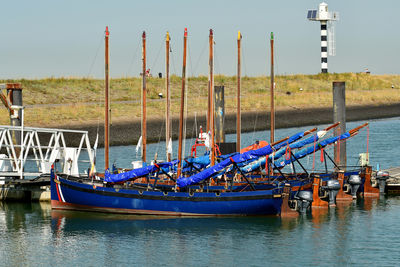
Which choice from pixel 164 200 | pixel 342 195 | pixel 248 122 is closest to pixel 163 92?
pixel 248 122

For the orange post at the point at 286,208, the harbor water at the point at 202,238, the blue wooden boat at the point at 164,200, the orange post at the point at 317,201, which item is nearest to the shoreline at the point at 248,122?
the orange post at the point at 317,201

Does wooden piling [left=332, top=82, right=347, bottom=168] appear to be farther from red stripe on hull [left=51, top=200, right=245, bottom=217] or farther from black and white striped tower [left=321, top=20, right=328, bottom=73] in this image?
black and white striped tower [left=321, top=20, right=328, bottom=73]

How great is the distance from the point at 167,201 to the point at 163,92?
223 feet

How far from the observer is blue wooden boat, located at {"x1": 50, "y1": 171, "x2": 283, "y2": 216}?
141ft

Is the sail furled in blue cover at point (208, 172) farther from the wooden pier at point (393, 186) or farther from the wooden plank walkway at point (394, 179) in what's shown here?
the wooden plank walkway at point (394, 179)

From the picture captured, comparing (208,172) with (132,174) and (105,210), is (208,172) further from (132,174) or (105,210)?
(105,210)

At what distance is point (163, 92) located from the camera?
11094 cm

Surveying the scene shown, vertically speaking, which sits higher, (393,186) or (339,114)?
(339,114)

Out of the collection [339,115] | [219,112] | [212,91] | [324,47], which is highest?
[324,47]

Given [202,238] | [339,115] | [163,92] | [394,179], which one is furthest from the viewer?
[163,92]

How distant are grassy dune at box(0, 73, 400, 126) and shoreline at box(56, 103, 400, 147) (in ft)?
7.06

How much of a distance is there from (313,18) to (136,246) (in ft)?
362

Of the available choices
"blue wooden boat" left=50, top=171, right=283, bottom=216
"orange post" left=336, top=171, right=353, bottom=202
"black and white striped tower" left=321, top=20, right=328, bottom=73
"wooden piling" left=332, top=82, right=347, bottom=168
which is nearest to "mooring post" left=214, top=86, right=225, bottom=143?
"wooden piling" left=332, top=82, right=347, bottom=168

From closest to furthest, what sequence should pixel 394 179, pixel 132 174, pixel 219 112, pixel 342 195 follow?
1. pixel 132 174
2. pixel 342 195
3. pixel 394 179
4. pixel 219 112
